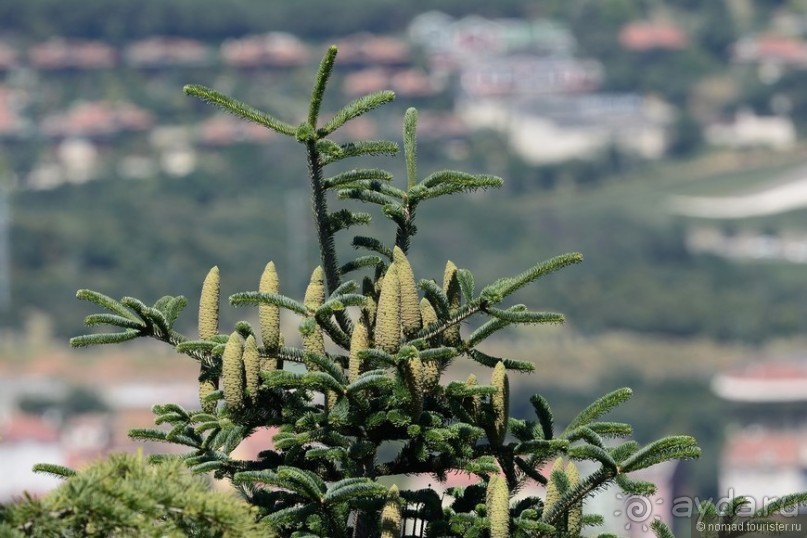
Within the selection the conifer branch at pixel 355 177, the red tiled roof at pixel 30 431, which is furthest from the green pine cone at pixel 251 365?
the red tiled roof at pixel 30 431

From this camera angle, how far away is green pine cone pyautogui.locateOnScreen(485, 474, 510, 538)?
18.7ft

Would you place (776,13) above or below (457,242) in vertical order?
above

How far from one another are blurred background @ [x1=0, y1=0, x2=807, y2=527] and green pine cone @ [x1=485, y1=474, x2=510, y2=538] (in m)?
61.3

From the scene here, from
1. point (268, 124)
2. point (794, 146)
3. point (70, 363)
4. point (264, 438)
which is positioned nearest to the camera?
point (268, 124)

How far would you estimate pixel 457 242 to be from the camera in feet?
390

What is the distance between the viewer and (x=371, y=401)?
232 inches

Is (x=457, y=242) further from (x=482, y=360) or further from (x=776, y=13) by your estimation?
(x=482, y=360)

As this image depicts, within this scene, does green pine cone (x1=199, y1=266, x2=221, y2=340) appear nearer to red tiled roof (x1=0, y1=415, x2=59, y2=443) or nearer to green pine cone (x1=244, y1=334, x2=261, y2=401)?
Result: green pine cone (x1=244, y1=334, x2=261, y2=401)

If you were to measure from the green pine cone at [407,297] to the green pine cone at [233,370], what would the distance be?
0.43 meters

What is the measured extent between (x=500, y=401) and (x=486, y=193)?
119 meters

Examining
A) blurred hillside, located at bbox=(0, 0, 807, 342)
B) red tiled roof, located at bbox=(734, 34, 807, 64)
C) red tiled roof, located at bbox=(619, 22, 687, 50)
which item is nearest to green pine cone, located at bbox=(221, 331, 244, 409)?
blurred hillside, located at bbox=(0, 0, 807, 342)

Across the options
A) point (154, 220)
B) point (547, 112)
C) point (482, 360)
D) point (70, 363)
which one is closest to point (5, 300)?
point (70, 363)

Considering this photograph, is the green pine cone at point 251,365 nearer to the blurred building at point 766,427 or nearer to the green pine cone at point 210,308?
the green pine cone at point 210,308

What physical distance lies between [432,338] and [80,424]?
8774 cm
